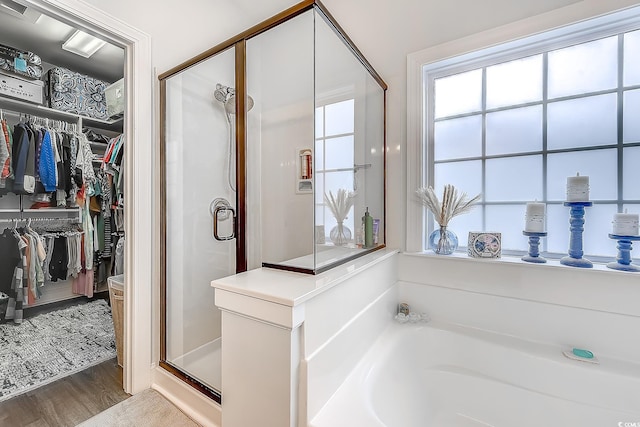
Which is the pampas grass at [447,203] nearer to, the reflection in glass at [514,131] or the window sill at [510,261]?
the window sill at [510,261]

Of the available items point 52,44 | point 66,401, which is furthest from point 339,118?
point 52,44

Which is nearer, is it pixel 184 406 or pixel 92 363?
pixel 184 406

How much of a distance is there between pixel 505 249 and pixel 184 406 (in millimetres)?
2009

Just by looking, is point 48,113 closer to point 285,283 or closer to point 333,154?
point 333,154

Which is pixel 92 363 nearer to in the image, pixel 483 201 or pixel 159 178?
pixel 159 178

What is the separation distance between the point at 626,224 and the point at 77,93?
4.66 meters

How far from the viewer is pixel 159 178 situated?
5.35 ft

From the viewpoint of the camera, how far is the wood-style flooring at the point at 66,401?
1336mm

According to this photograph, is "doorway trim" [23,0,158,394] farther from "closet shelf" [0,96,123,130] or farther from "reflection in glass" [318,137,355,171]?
"closet shelf" [0,96,123,130]

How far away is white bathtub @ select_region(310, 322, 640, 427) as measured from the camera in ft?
3.43

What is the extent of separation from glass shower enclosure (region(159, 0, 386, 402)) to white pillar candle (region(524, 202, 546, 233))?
78cm

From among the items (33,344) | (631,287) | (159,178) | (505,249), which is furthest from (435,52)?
(33,344)

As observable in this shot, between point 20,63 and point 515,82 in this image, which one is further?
point 20,63

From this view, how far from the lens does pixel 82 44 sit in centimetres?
257
